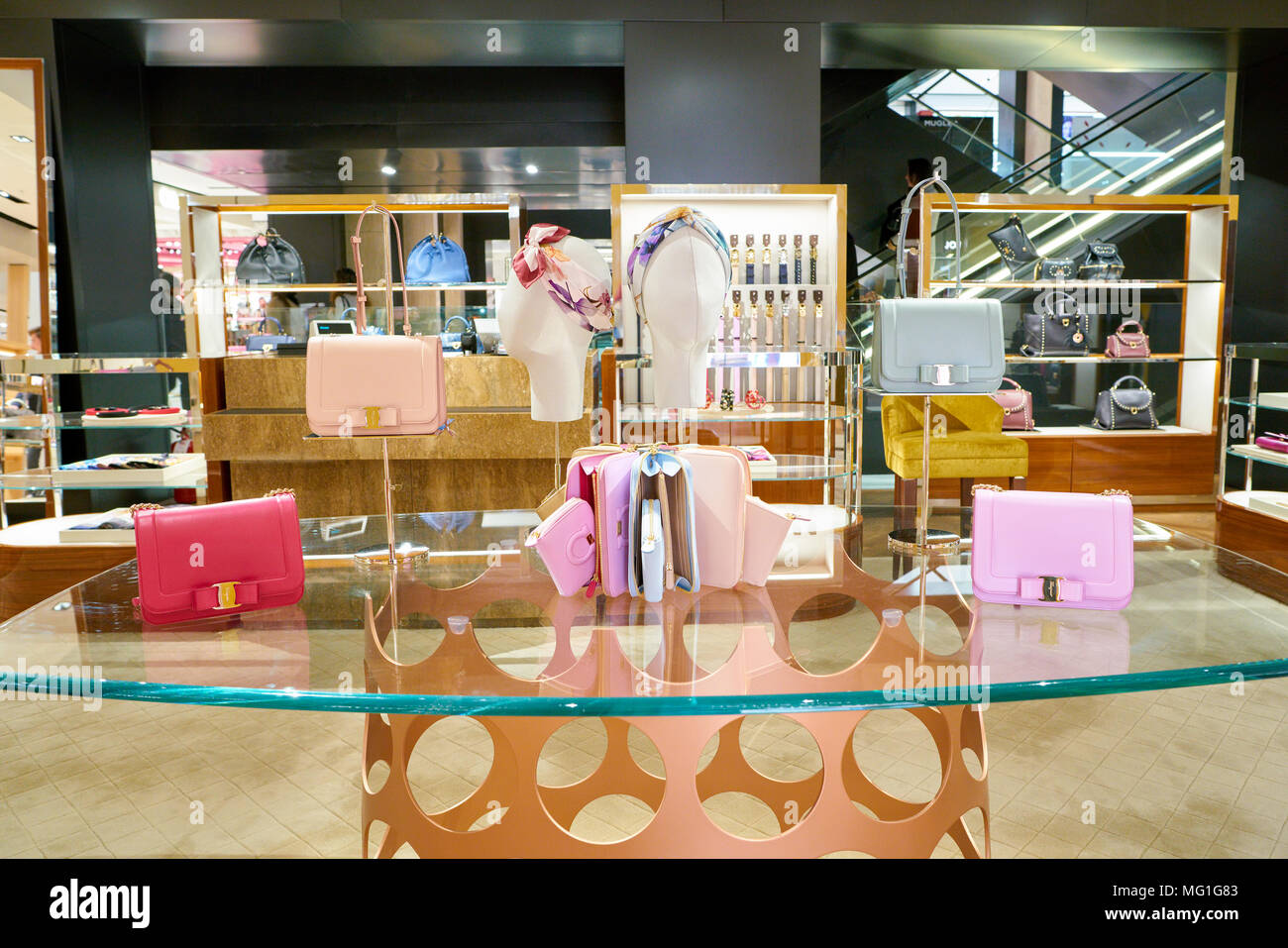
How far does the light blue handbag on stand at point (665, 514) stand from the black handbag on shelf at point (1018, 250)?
5.42m

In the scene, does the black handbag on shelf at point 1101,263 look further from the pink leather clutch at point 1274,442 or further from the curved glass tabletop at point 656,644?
the curved glass tabletop at point 656,644

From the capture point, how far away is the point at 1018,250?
21.1 ft

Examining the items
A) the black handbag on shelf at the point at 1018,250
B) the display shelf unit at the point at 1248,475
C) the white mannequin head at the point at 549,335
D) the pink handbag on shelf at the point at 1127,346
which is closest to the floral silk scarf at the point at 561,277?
the white mannequin head at the point at 549,335

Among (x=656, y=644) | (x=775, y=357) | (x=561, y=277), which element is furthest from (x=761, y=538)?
(x=775, y=357)

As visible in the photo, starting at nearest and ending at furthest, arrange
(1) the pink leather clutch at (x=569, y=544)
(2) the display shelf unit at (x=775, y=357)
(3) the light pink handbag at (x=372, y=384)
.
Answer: (1) the pink leather clutch at (x=569, y=544) → (3) the light pink handbag at (x=372, y=384) → (2) the display shelf unit at (x=775, y=357)

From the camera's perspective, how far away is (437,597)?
6.36ft

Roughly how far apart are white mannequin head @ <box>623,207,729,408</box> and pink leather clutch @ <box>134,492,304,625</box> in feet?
3.81

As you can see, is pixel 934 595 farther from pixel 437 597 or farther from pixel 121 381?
pixel 121 381

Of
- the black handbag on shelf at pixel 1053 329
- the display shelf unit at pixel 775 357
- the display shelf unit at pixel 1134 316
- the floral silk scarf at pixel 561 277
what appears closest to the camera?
the floral silk scarf at pixel 561 277

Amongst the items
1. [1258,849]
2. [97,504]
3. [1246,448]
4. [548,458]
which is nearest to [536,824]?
[1258,849]

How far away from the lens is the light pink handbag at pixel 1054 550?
181 centimetres

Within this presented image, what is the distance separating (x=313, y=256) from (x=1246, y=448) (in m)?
4.97

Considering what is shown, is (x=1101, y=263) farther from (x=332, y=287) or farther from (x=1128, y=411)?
(x=332, y=287)

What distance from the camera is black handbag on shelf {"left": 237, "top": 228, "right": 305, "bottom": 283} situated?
514cm
